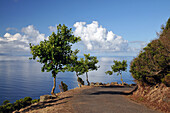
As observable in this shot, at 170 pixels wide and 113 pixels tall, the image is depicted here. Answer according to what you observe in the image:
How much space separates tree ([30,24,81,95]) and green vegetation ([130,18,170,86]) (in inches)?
428

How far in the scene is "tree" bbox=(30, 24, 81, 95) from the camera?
22.0 metres

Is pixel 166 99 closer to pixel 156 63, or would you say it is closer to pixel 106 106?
pixel 156 63

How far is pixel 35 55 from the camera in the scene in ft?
72.7

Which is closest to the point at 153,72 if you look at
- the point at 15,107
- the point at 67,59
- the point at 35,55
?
the point at 67,59

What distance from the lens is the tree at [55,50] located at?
22.0 m

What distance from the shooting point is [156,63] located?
64.0 ft

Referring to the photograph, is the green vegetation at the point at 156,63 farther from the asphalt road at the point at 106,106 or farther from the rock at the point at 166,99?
the asphalt road at the point at 106,106

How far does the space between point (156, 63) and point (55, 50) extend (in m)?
14.7

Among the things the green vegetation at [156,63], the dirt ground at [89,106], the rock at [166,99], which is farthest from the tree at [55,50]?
the rock at [166,99]

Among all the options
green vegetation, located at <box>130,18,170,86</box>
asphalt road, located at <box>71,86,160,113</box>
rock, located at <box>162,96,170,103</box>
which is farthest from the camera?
green vegetation, located at <box>130,18,170,86</box>

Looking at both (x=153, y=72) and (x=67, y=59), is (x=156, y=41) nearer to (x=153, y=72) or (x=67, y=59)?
(x=153, y=72)

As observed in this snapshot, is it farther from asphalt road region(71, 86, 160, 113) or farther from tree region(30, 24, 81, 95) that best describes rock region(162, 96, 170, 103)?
tree region(30, 24, 81, 95)

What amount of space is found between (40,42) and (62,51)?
380cm

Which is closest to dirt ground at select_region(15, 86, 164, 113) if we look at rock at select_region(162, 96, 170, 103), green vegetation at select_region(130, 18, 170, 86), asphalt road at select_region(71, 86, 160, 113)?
asphalt road at select_region(71, 86, 160, 113)
